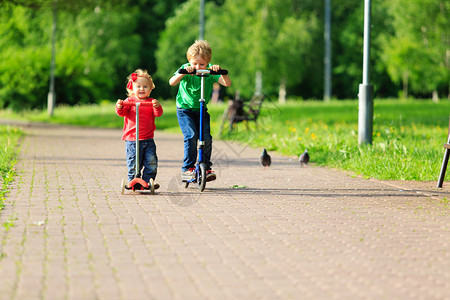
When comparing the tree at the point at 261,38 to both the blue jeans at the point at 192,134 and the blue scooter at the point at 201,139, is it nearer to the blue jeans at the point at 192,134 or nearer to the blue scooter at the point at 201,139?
the blue jeans at the point at 192,134

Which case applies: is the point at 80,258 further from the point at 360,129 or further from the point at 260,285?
the point at 360,129

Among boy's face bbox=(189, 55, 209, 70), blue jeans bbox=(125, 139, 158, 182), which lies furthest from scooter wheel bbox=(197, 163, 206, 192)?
boy's face bbox=(189, 55, 209, 70)

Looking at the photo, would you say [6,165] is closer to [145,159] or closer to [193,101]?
[145,159]

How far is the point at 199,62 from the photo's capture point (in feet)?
28.7

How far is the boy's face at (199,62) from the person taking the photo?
28.7ft

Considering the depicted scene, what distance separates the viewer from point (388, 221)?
7020 mm

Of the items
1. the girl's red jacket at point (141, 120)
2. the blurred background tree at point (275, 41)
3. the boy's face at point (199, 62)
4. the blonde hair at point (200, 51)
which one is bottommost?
the girl's red jacket at point (141, 120)

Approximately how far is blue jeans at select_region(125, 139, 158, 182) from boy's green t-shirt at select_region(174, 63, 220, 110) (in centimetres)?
64

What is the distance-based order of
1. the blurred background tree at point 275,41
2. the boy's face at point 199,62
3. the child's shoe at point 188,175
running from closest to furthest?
the boy's face at point 199,62
the child's shoe at point 188,175
the blurred background tree at point 275,41

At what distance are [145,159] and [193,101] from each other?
2.89ft

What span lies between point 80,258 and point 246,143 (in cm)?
1102

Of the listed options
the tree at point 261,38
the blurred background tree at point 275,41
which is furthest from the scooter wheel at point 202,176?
the tree at point 261,38

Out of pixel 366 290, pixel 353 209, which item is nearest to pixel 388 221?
pixel 353 209

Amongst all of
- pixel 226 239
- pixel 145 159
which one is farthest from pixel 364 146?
pixel 226 239
